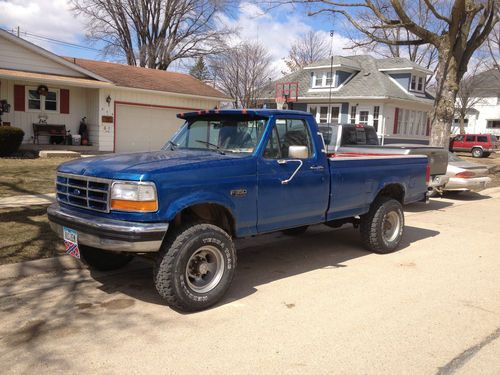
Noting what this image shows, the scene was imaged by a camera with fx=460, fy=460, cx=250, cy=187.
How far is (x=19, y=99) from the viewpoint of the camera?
1886 centimetres

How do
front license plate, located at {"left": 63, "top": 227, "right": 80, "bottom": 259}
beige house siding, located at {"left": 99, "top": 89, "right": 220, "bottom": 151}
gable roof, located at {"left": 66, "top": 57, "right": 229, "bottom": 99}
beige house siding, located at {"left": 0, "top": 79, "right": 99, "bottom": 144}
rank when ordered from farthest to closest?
gable roof, located at {"left": 66, "top": 57, "right": 229, "bottom": 99} < beige house siding, located at {"left": 99, "top": 89, "right": 220, "bottom": 151} < beige house siding, located at {"left": 0, "top": 79, "right": 99, "bottom": 144} < front license plate, located at {"left": 63, "top": 227, "right": 80, "bottom": 259}

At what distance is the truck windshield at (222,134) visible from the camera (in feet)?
17.2

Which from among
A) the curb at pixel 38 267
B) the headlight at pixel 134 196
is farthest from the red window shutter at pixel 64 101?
the headlight at pixel 134 196

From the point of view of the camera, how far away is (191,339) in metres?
3.89

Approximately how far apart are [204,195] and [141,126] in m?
18.5

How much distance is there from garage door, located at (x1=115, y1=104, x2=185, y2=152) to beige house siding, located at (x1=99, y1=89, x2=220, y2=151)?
0.29 meters

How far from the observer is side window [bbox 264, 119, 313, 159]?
525 cm

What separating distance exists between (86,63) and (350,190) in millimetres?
19372

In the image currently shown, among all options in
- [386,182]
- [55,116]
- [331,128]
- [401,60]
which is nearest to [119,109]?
[55,116]

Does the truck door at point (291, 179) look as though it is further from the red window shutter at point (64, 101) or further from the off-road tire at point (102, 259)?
the red window shutter at point (64, 101)

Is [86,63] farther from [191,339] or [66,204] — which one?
[191,339]

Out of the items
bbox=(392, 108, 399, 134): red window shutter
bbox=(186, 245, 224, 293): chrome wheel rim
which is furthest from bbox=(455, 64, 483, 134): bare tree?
bbox=(186, 245, 224, 293): chrome wheel rim

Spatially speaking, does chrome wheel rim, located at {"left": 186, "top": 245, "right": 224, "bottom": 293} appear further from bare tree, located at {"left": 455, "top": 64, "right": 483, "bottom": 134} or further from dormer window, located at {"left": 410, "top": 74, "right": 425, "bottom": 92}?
bare tree, located at {"left": 455, "top": 64, "right": 483, "bottom": 134}

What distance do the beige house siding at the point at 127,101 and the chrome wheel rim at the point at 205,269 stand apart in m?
17.1
